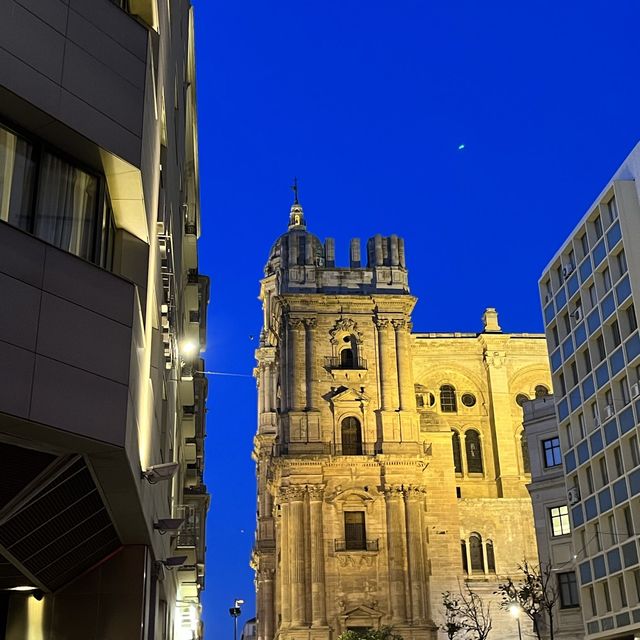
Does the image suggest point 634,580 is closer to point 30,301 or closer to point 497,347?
point 30,301

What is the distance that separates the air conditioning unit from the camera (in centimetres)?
4372

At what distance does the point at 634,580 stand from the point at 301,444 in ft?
99.5

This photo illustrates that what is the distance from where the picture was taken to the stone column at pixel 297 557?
60.8 metres

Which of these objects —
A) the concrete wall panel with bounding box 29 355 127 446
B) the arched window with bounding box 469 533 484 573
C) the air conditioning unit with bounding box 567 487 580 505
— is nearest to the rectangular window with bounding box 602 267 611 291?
the air conditioning unit with bounding box 567 487 580 505

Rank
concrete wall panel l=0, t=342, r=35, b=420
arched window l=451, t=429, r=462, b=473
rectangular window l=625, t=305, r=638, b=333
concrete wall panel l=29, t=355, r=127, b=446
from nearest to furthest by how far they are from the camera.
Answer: concrete wall panel l=0, t=342, r=35, b=420 < concrete wall panel l=29, t=355, r=127, b=446 < rectangular window l=625, t=305, r=638, b=333 < arched window l=451, t=429, r=462, b=473

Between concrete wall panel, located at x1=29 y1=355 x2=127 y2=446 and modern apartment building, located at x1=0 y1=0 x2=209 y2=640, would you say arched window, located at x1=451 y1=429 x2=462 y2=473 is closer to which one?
modern apartment building, located at x1=0 y1=0 x2=209 y2=640

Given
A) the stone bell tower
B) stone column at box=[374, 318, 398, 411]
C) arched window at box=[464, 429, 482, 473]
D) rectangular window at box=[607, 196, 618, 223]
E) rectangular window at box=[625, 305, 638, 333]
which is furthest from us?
arched window at box=[464, 429, 482, 473]

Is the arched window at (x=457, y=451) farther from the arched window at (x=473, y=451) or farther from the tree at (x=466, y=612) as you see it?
the tree at (x=466, y=612)

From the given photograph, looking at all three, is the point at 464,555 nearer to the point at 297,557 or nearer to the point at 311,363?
the point at 297,557

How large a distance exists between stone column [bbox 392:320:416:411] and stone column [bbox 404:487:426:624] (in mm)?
6340

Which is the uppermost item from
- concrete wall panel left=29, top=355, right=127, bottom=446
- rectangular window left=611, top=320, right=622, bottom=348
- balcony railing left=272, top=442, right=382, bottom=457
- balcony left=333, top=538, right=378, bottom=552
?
balcony railing left=272, top=442, right=382, bottom=457

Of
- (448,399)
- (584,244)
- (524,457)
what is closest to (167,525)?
(584,244)

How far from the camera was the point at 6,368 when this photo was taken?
11.0 m

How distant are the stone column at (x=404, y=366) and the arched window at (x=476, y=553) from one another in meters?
10.1
